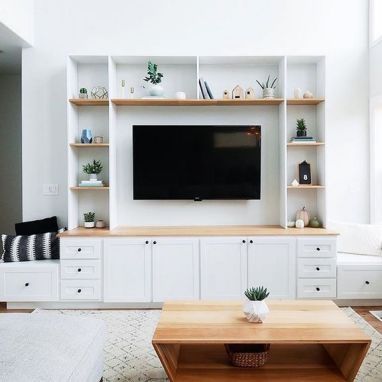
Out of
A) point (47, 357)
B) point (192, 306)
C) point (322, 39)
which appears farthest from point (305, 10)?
point (47, 357)

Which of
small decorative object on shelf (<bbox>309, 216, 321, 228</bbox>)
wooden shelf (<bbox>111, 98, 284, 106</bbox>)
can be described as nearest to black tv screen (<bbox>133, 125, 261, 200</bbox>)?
wooden shelf (<bbox>111, 98, 284, 106</bbox>)

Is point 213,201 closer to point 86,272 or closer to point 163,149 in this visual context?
point 163,149

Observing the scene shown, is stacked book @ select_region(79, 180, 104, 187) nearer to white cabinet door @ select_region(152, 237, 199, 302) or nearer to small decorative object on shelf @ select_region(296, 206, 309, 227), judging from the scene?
white cabinet door @ select_region(152, 237, 199, 302)

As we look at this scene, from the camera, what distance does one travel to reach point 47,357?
168 cm

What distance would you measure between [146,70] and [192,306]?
2645mm

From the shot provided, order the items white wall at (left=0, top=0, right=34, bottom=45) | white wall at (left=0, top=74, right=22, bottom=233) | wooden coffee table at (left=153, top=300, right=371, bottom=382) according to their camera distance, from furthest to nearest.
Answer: white wall at (left=0, top=74, right=22, bottom=233) < white wall at (left=0, top=0, right=34, bottom=45) < wooden coffee table at (left=153, top=300, right=371, bottom=382)

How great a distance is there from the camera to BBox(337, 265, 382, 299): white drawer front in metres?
3.69

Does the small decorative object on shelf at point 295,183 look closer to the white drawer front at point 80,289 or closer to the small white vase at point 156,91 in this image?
the small white vase at point 156,91

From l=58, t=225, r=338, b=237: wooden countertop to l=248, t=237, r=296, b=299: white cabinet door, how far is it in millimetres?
82

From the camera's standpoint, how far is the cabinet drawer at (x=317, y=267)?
3.69 metres

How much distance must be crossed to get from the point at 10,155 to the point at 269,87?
3.38 m

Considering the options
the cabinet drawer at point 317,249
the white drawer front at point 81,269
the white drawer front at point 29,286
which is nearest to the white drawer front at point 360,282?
the cabinet drawer at point 317,249

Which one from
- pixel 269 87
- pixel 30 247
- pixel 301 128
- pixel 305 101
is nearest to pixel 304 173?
pixel 301 128

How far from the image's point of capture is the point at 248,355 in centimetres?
212
